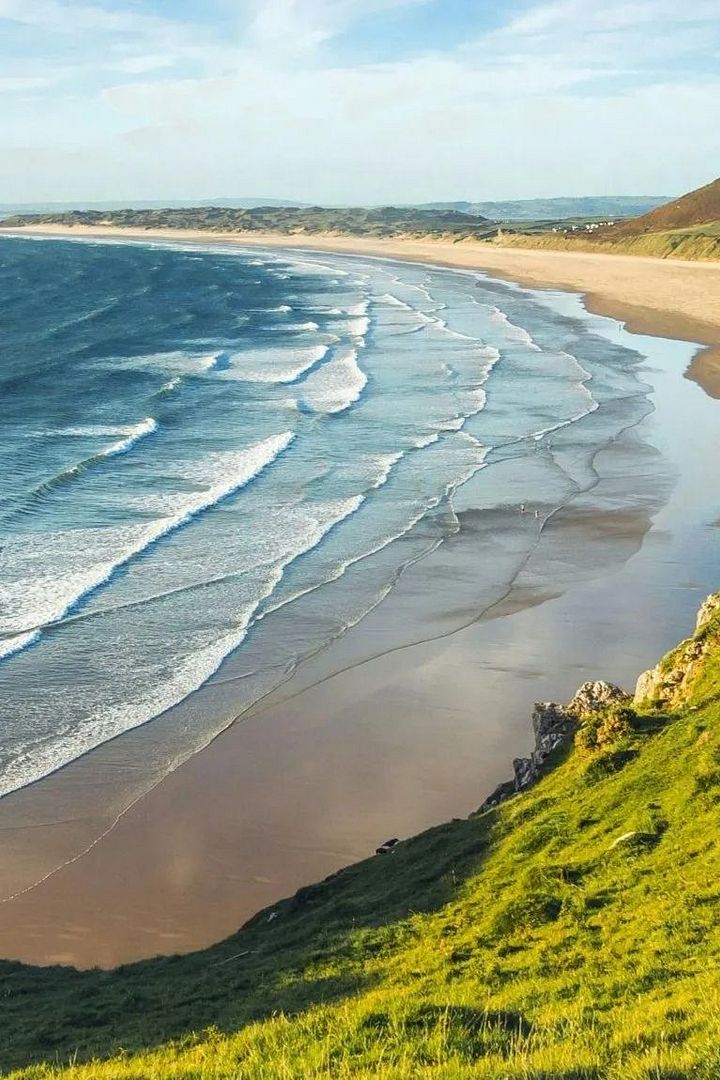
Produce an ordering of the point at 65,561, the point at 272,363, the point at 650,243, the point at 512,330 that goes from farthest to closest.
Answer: the point at 650,243
the point at 512,330
the point at 272,363
the point at 65,561

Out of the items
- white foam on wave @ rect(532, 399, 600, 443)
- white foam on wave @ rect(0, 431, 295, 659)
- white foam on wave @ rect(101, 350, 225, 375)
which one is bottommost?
white foam on wave @ rect(0, 431, 295, 659)

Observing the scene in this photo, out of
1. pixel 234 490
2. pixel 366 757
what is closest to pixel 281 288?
pixel 234 490

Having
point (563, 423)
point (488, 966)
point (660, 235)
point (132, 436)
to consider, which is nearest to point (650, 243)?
point (660, 235)

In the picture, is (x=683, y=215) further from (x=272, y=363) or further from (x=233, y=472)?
(x=233, y=472)

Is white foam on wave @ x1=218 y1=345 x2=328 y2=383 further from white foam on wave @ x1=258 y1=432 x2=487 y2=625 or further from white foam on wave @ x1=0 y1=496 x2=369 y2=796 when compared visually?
white foam on wave @ x1=0 y1=496 x2=369 y2=796

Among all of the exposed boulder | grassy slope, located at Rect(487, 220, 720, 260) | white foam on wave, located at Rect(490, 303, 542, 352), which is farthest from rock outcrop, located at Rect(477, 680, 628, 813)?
grassy slope, located at Rect(487, 220, 720, 260)

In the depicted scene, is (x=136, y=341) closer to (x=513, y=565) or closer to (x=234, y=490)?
(x=234, y=490)

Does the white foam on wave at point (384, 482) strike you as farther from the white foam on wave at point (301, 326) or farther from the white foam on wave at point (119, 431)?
the white foam on wave at point (301, 326)
